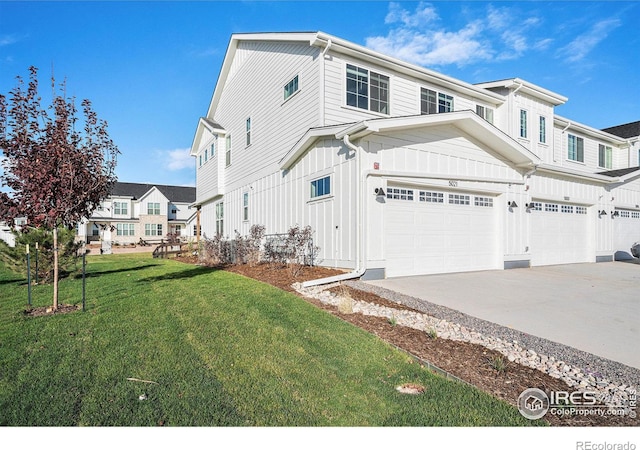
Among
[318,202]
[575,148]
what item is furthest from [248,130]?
[575,148]

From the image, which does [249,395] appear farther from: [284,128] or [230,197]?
[230,197]

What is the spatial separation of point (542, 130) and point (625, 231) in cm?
645

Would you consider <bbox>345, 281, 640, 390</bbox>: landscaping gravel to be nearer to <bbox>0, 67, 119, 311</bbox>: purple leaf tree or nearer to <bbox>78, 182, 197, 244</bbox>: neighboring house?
<bbox>0, 67, 119, 311</bbox>: purple leaf tree

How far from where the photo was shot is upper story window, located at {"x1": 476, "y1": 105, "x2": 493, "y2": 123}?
49.3 feet

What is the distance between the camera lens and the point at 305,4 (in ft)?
35.0

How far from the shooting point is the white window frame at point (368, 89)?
1136 cm

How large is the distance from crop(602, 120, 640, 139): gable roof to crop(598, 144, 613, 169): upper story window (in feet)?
4.83

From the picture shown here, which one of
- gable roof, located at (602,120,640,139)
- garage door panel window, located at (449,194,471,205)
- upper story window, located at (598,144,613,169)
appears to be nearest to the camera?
garage door panel window, located at (449,194,471,205)

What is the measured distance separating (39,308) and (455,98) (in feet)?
47.0

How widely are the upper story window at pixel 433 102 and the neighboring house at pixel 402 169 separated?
0.06m

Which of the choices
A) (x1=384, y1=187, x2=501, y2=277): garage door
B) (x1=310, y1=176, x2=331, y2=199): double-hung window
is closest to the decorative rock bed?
(x1=384, y1=187, x2=501, y2=277): garage door

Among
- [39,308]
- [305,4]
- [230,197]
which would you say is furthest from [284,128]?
[39,308]

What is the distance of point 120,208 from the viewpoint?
130 feet

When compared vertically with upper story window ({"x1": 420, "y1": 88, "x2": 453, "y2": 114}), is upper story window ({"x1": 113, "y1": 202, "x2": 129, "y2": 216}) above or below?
below
